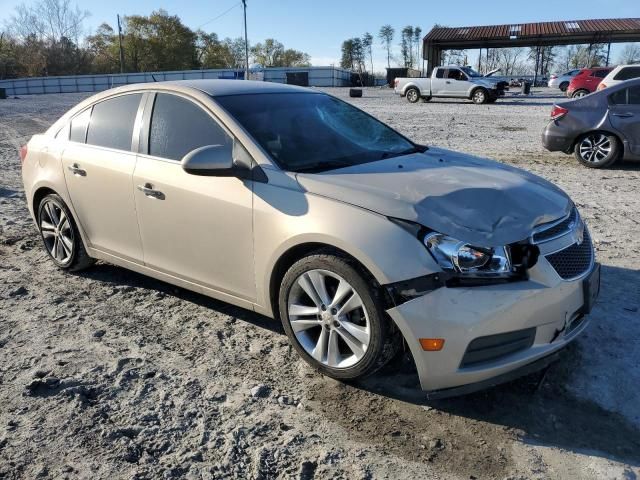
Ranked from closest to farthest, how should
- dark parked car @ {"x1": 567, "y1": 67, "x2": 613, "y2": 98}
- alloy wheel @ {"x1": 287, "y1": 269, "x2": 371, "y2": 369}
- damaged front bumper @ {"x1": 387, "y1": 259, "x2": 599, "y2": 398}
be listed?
damaged front bumper @ {"x1": 387, "y1": 259, "x2": 599, "y2": 398} → alloy wheel @ {"x1": 287, "y1": 269, "x2": 371, "y2": 369} → dark parked car @ {"x1": 567, "y1": 67, "x2": 613, "y2": 98}

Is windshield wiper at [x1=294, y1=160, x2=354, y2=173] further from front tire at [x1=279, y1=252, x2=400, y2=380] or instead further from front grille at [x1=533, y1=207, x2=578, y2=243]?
front grille at [x1=533, y1=207, x2=578, y2=243]

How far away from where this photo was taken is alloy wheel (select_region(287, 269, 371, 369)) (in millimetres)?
2939

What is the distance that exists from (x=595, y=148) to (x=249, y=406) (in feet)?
27.6

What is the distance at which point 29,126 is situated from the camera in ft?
59.6

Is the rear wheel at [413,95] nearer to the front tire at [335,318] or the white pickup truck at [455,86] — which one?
the white pickup truck at [455,86]

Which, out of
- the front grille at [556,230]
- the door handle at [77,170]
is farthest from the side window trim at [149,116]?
the front grille at [556,230]

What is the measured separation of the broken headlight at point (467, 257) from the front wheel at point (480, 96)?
25541 mm

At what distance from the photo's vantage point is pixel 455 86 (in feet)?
89.1

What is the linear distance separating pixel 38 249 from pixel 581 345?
16.7ft

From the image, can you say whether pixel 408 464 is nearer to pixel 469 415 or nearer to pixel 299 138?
pixel 469 415

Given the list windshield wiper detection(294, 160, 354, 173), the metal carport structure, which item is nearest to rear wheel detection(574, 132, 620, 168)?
windshield wiper detection(294, 160, 354, 173)

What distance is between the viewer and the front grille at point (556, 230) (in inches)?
114

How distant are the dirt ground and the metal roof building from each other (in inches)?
1829

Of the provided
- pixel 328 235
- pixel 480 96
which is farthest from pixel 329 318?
pixel 480 96
